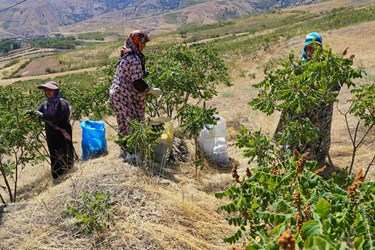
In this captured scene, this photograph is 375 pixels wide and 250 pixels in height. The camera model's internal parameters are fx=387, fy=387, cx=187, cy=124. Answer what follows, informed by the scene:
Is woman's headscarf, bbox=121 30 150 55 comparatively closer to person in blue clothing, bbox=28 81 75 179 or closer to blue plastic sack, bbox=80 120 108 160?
person in blue clothing, bbox=28 81 75 179

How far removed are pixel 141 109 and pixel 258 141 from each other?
173 cm

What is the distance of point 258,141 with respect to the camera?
3.45m

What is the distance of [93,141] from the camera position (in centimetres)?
541

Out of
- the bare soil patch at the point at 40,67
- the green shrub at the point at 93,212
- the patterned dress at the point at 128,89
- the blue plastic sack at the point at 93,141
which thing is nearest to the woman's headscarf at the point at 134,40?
the patterned dress at the point at 128,89

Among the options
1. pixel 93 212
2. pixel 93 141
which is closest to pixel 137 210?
pixel 93 212

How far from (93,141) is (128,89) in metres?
1.31

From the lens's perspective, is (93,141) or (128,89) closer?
(128,89)

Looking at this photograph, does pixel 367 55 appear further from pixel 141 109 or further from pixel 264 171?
pixel 264 171

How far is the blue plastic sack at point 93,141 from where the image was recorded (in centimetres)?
538

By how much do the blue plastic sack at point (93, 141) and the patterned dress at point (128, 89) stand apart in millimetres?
821

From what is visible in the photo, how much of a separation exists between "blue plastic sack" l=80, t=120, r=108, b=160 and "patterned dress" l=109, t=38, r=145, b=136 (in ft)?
2.69

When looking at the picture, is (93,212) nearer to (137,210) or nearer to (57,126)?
(137,210)

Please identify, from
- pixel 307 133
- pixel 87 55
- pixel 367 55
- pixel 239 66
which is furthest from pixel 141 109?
pixel 87 55

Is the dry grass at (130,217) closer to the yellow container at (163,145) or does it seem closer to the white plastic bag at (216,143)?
the yellow container at (163,145)
